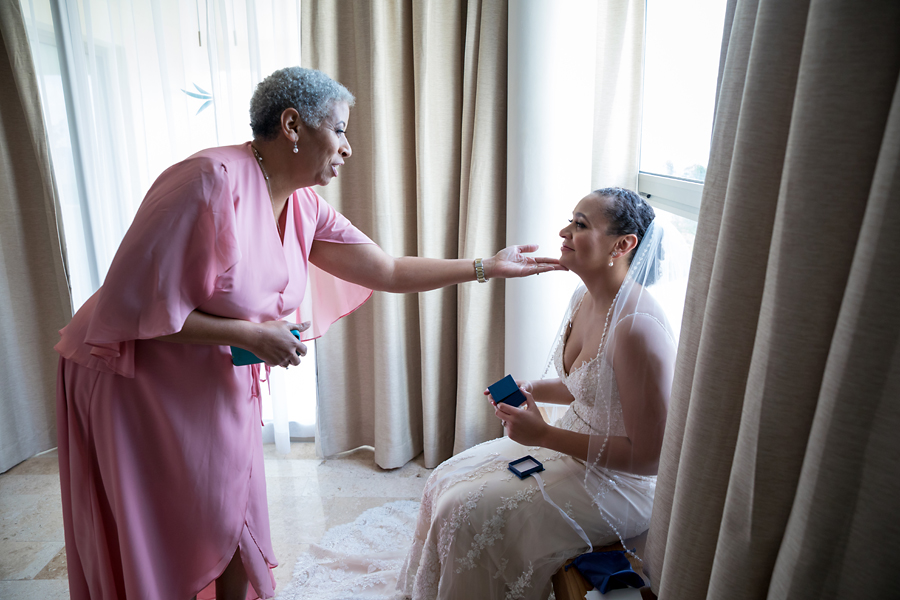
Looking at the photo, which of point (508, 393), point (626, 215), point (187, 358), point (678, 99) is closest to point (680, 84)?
point (678, 99)

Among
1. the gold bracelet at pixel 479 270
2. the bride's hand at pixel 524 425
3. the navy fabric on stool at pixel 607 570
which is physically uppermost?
the gold bracelet at pixel 479 270

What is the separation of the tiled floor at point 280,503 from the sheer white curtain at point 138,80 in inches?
17.7

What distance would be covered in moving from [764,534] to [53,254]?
10.4ft

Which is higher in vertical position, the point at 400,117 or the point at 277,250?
the point at 400,117

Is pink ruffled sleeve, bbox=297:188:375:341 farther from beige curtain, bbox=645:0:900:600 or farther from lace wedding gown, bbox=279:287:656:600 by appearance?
beige curtain, bbox=645:0:900:600

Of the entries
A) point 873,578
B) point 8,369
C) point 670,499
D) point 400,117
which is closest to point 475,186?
point 400,117

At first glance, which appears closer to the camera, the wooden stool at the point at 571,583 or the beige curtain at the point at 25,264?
the wooden stool at the point at 571,583

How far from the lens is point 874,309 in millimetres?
583

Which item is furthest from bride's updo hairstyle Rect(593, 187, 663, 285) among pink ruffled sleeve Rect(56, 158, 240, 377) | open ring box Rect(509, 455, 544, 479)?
pink ruffled sleeve Rect(56, 158, 240, 377)

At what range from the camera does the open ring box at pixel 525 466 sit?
4.89 feet

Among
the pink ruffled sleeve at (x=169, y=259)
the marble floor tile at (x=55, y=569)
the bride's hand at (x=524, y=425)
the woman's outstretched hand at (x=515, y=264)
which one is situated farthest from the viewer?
the marble floor tile at (x=55, y=569)

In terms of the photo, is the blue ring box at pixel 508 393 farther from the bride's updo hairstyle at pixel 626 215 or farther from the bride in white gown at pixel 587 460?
the bride's updo hairstyle at pixel 626 215

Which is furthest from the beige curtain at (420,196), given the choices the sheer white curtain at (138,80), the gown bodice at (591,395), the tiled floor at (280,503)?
the gown bodice at (591,395)

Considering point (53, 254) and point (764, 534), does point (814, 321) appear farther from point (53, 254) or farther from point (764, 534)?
point (53, 254)
